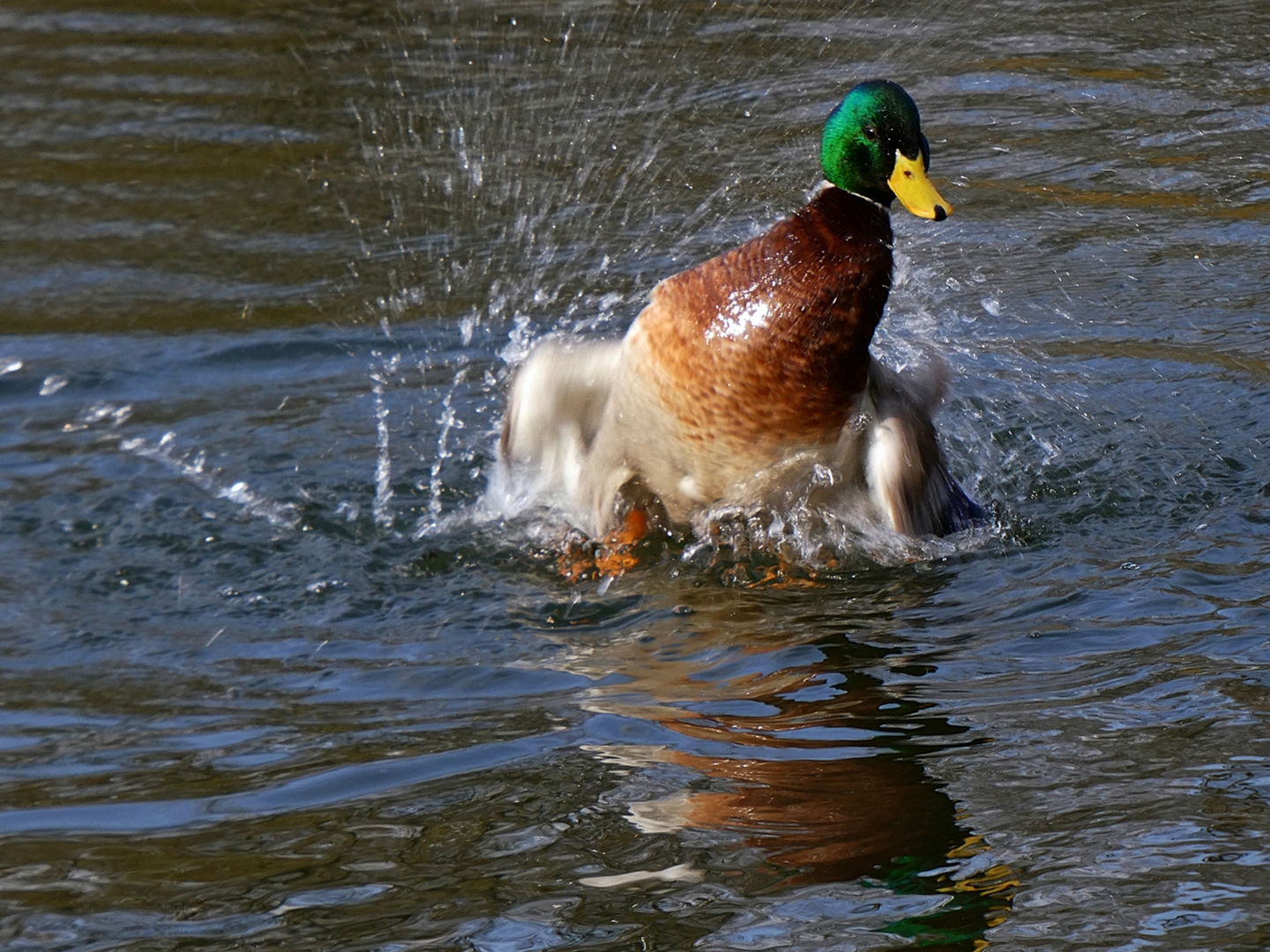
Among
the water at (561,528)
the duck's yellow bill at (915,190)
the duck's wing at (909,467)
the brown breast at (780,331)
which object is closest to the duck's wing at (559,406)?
the water at (561,528)

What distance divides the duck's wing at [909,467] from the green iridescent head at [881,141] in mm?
494

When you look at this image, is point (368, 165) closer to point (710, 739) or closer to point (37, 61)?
point (37, 61)

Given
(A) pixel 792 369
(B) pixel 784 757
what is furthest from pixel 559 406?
(B) pixel 784 757

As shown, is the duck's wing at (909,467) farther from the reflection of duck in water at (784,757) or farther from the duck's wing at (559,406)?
the duck's wing at (559,406)

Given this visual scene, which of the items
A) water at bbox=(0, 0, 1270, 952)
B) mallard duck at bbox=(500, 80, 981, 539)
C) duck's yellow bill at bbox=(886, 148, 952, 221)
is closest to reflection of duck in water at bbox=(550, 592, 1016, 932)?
water at bbox=(0, 0, 1270, 952)

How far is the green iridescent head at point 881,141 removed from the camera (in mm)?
3775

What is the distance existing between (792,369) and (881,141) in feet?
1.76

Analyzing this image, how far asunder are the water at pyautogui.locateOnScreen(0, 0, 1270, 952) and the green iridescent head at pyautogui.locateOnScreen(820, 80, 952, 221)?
854 millimetres

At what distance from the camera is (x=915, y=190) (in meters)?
3.75

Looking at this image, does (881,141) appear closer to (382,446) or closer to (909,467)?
(909,467)

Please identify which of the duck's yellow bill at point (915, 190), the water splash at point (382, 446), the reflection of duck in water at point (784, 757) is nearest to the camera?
the reflection of duck in water at point (784, 757)

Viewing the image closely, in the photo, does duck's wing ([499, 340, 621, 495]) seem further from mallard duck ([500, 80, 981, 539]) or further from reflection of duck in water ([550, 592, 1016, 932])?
reflection of duck in water ([550, 592, 1016, 932])

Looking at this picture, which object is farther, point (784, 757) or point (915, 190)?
point (915, 190)

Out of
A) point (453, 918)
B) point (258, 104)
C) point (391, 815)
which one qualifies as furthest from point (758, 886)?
point (258, 104)
